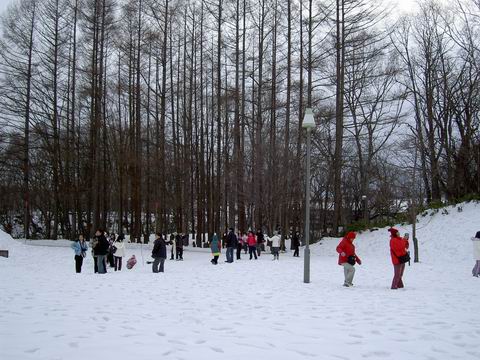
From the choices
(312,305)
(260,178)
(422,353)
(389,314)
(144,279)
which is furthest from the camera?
(260,178)

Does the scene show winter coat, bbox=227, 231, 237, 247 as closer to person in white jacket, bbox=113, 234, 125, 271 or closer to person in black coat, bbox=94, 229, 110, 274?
person in white jacket, bbox=113, 234, 125, 271

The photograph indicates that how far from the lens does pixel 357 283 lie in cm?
1238

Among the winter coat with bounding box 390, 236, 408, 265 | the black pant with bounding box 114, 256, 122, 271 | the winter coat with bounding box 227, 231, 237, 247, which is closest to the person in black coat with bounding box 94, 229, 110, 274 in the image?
the black pant with bounding box 114, 256, 122, 271

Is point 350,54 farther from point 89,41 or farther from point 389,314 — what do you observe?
point 389,314

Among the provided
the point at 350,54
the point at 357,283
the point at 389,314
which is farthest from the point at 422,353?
the point at 350,54

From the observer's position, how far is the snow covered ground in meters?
5.37

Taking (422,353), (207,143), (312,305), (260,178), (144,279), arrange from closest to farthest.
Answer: (422,353)
(312,305)
(144,279)
(260,178)
(207,143)

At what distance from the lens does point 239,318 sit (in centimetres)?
733

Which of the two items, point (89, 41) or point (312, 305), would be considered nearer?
point (312, 305)

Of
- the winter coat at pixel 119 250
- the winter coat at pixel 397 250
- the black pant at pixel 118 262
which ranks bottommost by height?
the black pant at pixel 118 262

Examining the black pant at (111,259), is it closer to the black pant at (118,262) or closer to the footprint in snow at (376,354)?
the black pant at (118,262)

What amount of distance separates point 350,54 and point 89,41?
61.9 ft

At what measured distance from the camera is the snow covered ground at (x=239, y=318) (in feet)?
17.6

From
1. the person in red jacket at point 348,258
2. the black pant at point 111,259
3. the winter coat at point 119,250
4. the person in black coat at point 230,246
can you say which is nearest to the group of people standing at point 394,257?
the person in red jacket at point 348,258
